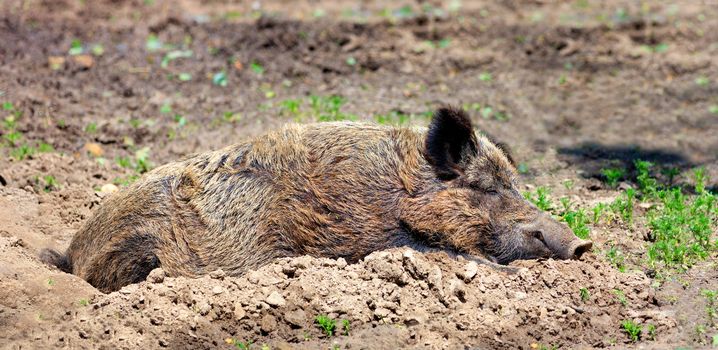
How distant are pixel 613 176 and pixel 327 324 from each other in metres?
3.60

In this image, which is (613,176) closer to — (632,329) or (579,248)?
(579,248)

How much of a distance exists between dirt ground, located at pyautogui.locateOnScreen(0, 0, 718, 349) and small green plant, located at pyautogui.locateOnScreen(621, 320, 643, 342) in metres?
0.05

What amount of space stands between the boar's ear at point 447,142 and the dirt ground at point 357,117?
656 millimetres

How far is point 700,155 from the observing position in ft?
28.3

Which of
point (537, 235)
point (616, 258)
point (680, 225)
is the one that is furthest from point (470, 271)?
point (680, 225)

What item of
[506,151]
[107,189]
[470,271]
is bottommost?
[107,189]

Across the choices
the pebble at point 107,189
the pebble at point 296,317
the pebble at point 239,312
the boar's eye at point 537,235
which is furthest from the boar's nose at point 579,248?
the pebble at point 107,189

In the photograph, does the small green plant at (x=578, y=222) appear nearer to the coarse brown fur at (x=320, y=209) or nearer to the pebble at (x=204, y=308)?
the coarse brown fur at (x=320, y=209)

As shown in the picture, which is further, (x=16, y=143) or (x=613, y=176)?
(x=16, y=143)

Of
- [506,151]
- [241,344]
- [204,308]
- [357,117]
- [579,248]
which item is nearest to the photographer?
[241,344]

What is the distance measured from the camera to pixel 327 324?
5.18 m

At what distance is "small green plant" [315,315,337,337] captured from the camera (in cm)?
515

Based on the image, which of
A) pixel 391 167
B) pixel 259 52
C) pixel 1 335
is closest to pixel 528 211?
pixel 391 167

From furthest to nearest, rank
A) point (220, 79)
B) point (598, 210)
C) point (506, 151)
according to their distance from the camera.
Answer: point (220, 79) < point (598, 210) < point (506, 151)
